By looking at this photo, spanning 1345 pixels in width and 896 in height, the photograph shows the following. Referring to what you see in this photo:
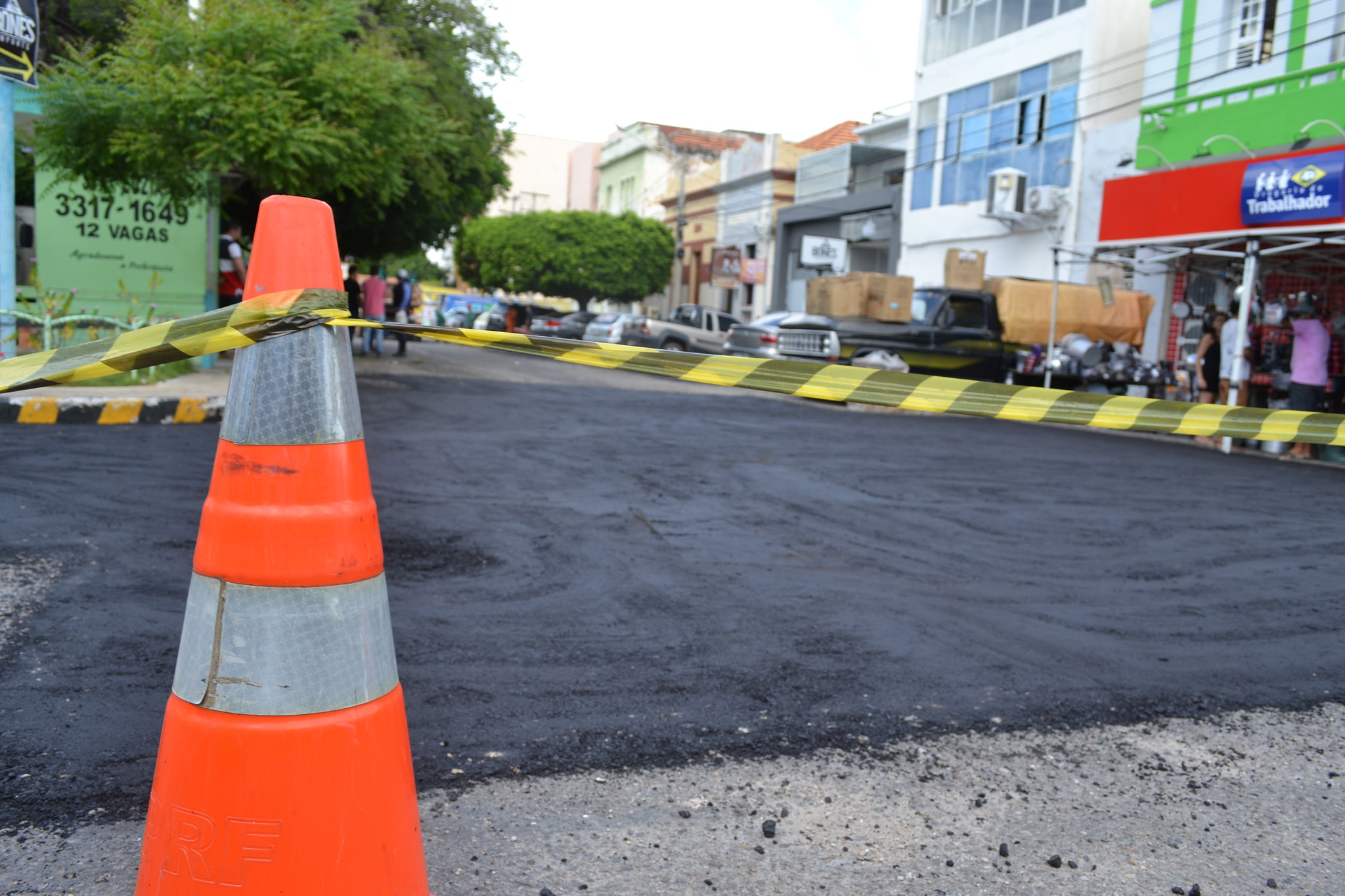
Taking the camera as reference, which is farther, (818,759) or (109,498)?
(109,498)

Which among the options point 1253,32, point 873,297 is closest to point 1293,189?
point 873,297

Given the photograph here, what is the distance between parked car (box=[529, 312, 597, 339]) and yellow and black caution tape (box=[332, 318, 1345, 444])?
108ft

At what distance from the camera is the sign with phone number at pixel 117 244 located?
43.2ft

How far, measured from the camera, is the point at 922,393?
273 centimetres

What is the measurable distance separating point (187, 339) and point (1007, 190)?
23738 millimetres

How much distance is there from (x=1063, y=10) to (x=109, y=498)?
77.6 feet

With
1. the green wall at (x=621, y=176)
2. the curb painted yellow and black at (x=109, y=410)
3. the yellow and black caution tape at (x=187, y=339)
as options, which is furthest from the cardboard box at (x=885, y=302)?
the green wall at (x=621, y=176)

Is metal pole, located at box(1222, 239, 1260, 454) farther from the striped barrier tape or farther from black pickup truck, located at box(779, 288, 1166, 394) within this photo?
the striped barrier tape

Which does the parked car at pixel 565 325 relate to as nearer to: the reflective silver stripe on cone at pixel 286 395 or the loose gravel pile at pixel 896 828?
the loose gravel pile at pixel 896 828

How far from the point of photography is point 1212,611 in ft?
16.2

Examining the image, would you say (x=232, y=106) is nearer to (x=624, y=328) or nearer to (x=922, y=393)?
(x=922, y=393)

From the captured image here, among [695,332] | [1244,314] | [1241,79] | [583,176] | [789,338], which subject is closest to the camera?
[1244,314]

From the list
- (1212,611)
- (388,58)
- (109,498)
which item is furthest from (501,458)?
(388,58)

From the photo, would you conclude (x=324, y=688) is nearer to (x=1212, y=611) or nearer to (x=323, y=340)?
(x=323, y=340)
